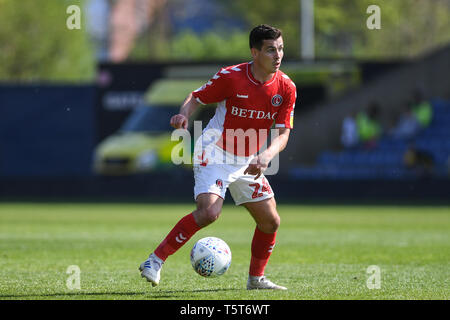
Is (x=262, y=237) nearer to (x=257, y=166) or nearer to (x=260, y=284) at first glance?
(x=260, y=284)

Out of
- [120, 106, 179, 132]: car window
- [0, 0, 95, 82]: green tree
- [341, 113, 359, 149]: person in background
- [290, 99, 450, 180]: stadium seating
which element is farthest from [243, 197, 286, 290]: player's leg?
[0, 0, 95, 82]: green tree

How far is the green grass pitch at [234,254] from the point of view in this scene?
7.83 meters

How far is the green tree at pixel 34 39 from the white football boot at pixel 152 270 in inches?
1264

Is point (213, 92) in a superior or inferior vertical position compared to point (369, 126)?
superior

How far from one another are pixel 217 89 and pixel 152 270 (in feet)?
5.95

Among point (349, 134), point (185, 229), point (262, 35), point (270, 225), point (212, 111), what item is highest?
point (262, 35)

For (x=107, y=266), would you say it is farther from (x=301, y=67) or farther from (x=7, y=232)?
(x=301, y=67)

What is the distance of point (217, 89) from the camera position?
789cm

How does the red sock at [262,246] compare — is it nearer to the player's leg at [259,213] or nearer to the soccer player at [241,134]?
the player's leg at [259,213]

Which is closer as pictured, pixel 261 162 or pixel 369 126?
pixel 261 162

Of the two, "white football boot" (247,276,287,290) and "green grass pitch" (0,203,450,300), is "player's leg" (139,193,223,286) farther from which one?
"white football boot" (247,276,287,290)

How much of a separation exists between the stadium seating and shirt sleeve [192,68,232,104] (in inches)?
694

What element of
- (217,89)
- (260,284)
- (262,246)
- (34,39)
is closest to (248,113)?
(217,89)
